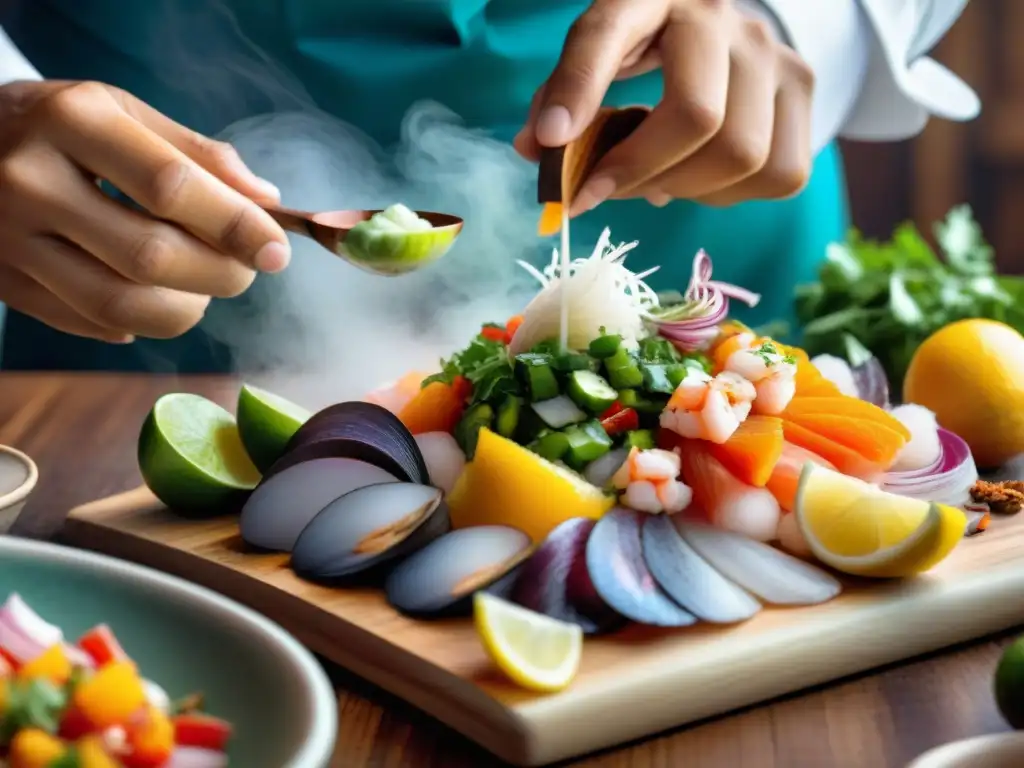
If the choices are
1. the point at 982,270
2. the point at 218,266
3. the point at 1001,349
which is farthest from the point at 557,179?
the point at 982,270

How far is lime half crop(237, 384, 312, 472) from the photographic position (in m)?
1.71

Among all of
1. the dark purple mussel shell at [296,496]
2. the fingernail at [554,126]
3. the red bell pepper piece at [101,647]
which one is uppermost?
the fingernail at [554,126]

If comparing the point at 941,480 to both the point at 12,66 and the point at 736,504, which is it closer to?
the point at 736,504

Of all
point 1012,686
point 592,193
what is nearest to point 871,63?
point 592,193

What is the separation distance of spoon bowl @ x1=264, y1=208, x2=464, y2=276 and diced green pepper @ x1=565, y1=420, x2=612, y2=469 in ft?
0.93

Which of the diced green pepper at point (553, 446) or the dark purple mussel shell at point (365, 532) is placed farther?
the diced green pepper at point (553, 446)

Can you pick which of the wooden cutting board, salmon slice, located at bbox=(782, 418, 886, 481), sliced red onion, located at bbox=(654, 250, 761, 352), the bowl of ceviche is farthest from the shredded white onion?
the bowl of ceviche

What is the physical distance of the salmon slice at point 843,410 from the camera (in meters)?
1.57

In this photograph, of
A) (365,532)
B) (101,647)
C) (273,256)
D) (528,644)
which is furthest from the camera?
(273,256)

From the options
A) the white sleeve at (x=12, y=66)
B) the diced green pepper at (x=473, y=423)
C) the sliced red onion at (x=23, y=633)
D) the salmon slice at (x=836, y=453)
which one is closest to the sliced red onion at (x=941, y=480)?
the salmon slice at (x=836, y=453)

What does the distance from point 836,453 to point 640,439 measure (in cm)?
24

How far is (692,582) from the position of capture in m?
1.29

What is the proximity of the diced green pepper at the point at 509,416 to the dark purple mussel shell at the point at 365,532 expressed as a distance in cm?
18

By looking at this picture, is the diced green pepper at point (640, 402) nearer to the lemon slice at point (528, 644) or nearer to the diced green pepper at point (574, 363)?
the diced green pepper at point (574, 363)
